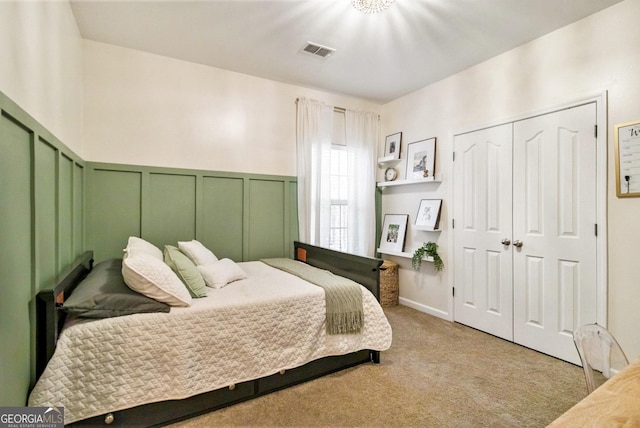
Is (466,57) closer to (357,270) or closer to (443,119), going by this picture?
(443,119)

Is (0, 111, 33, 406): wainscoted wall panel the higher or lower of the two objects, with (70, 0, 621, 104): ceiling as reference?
lower

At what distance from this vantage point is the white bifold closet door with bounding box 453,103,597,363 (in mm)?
2371

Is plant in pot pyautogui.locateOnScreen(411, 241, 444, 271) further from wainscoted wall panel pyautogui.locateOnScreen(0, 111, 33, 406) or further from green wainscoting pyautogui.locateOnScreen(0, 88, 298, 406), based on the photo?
wainscoted wall panel pyautogui.locateOnScreen(0, 111, 33, 406)

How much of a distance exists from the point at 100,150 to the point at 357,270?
8.49 feet

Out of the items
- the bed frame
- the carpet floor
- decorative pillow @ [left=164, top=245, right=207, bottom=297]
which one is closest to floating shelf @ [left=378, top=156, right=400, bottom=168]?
the bed frame

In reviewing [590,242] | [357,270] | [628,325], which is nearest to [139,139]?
[357,270]

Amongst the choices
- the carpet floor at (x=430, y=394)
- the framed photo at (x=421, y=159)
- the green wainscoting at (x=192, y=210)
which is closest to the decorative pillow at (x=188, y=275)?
the carpet floor at (x=430, y=394)

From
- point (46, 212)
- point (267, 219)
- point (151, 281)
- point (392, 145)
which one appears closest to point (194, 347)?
point (151, 281)

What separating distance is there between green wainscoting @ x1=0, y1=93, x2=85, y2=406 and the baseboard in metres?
3.46

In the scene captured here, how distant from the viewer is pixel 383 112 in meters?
4.32

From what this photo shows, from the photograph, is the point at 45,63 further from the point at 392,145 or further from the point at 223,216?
the point at 392,145

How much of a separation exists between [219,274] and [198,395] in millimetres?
826

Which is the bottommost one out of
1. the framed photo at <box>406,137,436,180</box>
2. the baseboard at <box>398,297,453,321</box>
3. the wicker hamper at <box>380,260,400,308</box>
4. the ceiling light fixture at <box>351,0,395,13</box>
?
the baseboard at <box>398,297,453,321</box>

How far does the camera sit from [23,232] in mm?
1355
